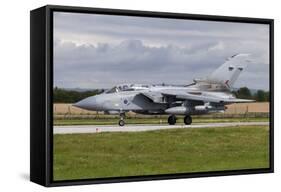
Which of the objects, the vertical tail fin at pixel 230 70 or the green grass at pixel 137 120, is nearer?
the green grass at pixel 137 120

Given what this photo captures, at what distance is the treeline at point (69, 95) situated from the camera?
9891mm

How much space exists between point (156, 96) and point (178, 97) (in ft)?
1.20

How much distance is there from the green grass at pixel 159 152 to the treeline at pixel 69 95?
487mm

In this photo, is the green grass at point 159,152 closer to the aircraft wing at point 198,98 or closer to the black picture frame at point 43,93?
the black picture frame at point 43,93

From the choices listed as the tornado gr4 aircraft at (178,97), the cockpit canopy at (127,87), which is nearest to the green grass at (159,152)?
the tornado gr4 aircraft at (178,97)

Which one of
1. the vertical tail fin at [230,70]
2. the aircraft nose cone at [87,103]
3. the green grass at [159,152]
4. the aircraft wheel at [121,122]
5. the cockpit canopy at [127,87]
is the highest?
the vertical tail fin at [230,70]

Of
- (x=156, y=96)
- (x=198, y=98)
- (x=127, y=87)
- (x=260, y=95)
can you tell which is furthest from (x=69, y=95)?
(x=260, y=95)

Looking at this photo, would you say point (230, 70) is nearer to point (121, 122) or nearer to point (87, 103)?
point (121, 122)

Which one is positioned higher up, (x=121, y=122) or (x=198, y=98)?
(x=198, y=98)

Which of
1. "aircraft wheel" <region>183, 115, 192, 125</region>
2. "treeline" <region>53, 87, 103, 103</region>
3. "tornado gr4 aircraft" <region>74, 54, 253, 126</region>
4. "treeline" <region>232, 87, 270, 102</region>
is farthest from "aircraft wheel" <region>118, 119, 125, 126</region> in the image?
"treeline" <region>232, 87, 270, 102</region>

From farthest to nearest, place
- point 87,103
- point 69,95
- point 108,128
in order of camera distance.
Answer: point 108,128, point 87,103, point 69,95

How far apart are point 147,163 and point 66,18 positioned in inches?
92.7

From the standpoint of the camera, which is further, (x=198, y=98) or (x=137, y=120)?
(x=198, y=98)

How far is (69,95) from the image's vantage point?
10094mm
